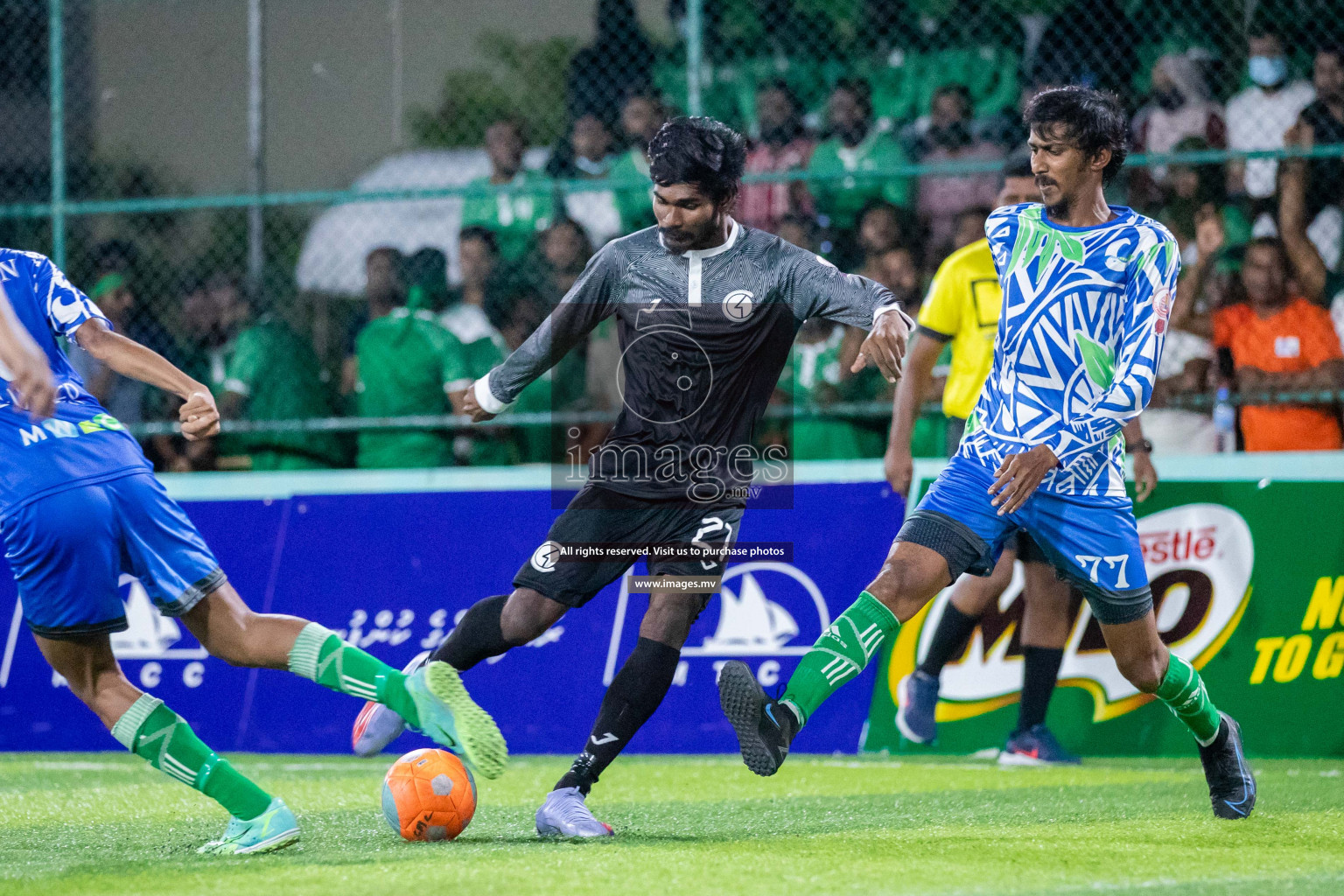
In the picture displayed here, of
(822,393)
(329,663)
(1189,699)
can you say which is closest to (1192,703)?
(1189,699)

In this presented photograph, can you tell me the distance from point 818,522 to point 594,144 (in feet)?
12.2

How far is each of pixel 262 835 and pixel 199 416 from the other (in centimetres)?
116

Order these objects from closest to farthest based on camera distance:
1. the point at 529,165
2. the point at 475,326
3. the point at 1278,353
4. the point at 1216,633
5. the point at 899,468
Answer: the point at 899,468 → the point at 1216,633 → the point at 1278,353 → the point at 475,326 → the point at 529,165

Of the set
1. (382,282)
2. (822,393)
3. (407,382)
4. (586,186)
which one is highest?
A: (586,186)

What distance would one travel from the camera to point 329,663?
4.70m

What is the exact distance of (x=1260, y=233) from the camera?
873 centimetres

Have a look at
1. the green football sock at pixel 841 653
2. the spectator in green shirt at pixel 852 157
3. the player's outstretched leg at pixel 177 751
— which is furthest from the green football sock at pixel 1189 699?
the spectator in green shirt at pixel 852 157

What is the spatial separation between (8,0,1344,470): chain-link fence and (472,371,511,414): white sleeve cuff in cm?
331

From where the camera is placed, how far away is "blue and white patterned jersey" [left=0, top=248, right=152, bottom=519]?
4.56 metres

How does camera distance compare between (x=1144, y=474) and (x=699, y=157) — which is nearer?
(x=699, y=157)

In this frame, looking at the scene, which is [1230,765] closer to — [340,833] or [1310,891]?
[1310,891]

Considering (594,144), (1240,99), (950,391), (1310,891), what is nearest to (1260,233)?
(1240,99)

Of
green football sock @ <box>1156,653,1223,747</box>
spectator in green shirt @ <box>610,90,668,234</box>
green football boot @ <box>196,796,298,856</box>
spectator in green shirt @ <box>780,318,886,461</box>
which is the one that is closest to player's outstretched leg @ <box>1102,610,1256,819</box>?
green football sock @ <box>1156,653,1223,747</box>

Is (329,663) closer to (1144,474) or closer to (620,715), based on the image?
(620,715)
